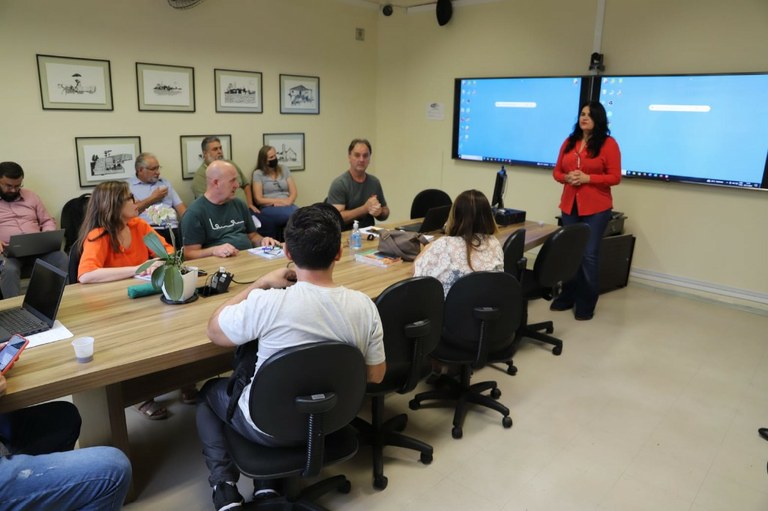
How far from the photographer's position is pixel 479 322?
246cm

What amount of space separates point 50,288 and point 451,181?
4.92 metres

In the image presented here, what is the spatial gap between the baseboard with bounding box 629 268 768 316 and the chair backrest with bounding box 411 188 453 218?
2.02 m

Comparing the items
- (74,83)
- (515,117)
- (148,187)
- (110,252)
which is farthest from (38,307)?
(515,117)

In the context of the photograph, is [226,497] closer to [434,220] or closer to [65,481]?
[65,481]

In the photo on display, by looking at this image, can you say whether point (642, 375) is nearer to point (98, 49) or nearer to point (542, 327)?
point (542, 327)

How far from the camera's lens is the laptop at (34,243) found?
3914 millimetres

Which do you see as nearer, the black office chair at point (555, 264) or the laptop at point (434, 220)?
the black office chair at point (555, 264)

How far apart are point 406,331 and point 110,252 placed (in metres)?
1.57

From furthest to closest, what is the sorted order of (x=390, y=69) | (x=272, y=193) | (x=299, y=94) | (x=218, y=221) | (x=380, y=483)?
1. (x=390, y=69)
2. (x=299, y=94)
3. (x=272, y=193)
4. (x=218, y=221)
5. (x=380, y=483)

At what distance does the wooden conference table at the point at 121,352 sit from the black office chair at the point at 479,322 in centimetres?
38

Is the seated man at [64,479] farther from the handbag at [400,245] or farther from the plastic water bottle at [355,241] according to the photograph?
the plastic water bottle at [355,241]

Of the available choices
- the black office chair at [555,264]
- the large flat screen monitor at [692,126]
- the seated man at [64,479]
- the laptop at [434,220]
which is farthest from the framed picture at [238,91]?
the seated man at [64,479]

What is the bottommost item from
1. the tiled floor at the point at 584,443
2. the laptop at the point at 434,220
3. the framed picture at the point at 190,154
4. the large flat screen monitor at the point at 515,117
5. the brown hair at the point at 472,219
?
the tiled floor at the point at 584,443

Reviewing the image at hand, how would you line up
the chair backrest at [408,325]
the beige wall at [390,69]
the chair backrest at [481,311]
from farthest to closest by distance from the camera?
the beige wall at [390,69] → the chair backrest at [481,311] → the chair backrest at [408,325]
